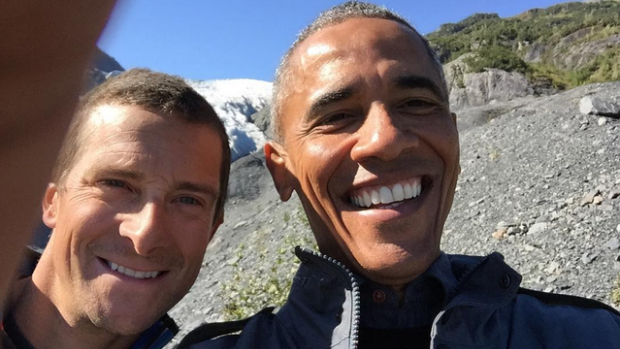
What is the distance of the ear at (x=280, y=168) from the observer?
259cm

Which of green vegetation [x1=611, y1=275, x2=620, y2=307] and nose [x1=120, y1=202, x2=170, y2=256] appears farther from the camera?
green vegetation [x1=611, y1=275, x2=620, y2=307]

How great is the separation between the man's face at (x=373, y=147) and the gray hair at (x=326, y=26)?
0.22ft

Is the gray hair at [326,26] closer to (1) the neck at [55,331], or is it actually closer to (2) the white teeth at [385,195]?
(2) the white teeth at [385,195]

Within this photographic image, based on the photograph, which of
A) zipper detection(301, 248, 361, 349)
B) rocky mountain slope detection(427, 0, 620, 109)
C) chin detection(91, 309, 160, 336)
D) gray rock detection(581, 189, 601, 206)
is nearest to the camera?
zipper detection(301, 248, 361, 349)

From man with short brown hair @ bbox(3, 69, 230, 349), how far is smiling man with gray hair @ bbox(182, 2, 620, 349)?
0.30m

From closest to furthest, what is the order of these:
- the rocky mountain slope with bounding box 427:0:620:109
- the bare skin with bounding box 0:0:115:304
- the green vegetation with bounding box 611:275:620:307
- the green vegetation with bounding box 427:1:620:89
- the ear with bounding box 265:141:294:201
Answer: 1. the bare skin with bounding box 0:0:115:304
2. the ear with bounding box 265:141:294:201
3. the green vegetation with bounding box 611:275:620:307
4. the rocky mountain slope with bounding box 427:0:620:109
5. the green vegetation with bounding box 427:1:620:89

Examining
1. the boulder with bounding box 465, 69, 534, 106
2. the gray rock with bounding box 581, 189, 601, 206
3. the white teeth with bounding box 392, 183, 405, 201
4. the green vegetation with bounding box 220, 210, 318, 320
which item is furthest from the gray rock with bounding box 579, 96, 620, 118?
the white teeth with bounding box 392, 183, 405, 201

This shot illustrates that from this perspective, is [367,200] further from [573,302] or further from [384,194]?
[573,302]

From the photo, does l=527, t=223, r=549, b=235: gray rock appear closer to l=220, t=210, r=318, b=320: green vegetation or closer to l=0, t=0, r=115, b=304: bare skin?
l=220, t=210, r=318, b=320: green vegetation

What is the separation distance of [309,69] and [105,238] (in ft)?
3.69

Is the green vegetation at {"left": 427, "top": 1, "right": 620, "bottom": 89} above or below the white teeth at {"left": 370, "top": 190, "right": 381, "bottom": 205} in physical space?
above

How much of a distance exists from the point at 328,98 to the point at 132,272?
1078 millimetres

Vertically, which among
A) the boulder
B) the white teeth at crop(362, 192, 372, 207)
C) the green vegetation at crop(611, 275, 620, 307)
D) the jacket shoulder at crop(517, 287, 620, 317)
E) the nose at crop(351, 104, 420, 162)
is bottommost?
the green vegetation at crop(611, 275, 620, 307)

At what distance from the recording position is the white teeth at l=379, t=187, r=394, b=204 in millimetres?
2262
